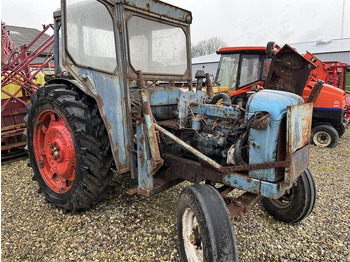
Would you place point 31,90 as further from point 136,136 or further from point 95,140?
point 136,136

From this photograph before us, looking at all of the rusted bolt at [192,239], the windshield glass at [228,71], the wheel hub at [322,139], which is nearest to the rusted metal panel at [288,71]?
the rusted bolt at [192,239]

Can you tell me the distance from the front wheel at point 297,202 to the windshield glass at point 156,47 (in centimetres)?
190

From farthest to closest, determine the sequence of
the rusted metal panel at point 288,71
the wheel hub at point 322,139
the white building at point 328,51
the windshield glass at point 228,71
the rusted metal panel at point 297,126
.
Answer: the white building at point 328,51
the windshield glass at point 228,71
the wheel hub at point 322,139
the rusted metal panel at point 288,71
the rusted metal panel at point 297,126

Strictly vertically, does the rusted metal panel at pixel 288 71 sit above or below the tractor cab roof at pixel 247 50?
below

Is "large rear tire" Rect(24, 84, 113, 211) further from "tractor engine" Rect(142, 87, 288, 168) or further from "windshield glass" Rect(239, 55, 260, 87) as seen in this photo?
"windshield glass" Rect(239, 55, 260, 87)

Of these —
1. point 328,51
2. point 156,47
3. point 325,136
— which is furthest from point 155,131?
point 328,51

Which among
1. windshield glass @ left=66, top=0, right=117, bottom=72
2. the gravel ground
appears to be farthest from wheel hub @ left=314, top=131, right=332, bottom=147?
windshield glass @ left=66, top=0, right=117, bottom=72

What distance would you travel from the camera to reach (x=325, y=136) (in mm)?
6152

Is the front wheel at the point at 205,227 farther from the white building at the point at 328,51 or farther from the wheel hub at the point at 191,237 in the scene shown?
the white building at the point at 328,51

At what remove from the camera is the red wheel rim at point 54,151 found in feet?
8.67

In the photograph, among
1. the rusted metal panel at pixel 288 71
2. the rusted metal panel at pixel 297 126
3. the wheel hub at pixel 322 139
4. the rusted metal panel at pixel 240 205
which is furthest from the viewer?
the wheel hub at pixel 322 139

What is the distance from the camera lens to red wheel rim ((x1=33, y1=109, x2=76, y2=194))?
264 cm

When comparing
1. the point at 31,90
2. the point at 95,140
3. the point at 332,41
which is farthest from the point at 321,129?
the point at 332,41

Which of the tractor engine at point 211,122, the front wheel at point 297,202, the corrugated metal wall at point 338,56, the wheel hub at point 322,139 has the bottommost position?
the wheel hub at point 322,139
